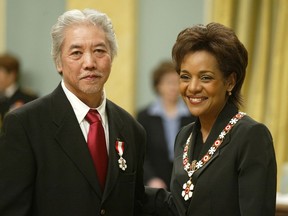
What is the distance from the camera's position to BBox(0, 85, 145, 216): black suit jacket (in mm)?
3111

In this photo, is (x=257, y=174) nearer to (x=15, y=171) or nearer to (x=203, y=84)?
(x=203, y=84)

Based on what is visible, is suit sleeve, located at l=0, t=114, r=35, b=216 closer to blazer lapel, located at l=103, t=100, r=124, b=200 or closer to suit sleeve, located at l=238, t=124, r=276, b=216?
blazer lapel, located at l=103, t=100, r=124, b=200

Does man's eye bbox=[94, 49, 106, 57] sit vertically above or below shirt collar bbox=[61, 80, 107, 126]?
above

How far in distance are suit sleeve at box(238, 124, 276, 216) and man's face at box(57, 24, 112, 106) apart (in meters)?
0.77

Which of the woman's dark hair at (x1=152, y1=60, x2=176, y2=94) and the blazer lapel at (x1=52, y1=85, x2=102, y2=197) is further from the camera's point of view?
the woman's dark hair at (x1=152, y1=60, x2=176, y2=94)

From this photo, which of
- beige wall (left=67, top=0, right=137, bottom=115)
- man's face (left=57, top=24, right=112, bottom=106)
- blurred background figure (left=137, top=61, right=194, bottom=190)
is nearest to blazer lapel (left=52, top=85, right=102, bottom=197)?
man's face (left=57, top=24, right=112, bottom=106)

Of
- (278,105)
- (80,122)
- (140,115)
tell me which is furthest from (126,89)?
(80,122)

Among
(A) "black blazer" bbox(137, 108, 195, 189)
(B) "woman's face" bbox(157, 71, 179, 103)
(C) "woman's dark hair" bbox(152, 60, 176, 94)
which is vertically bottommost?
(A) "black blazer" bbox(137, 108, 195, 189)

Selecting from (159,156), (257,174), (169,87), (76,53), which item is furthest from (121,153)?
(169,87)

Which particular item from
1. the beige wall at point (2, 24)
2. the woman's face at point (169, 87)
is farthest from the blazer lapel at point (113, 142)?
the beige wall at point (2, 24)

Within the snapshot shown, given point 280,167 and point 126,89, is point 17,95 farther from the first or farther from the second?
point 280,167

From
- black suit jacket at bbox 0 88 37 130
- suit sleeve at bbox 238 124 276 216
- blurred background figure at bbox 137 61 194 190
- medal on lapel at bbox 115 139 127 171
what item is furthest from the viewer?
black suit jacket at bbox 0 88 37 130

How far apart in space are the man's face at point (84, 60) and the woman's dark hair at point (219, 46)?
37 centimetres

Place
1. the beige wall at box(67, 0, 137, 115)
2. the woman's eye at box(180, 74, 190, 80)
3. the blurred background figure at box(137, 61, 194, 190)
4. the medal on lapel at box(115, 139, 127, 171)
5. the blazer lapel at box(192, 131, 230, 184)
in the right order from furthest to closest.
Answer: the beige wall at box(67, 0, 137, 115)
the blurred background figure at box(137, 61, 194, 190)
the medal on lapel at box(115, 139, 127, 171)
the woman's eye at box(180, 74, 190, 80)
the blazer lapel at box(192, 131, 230, 184)
